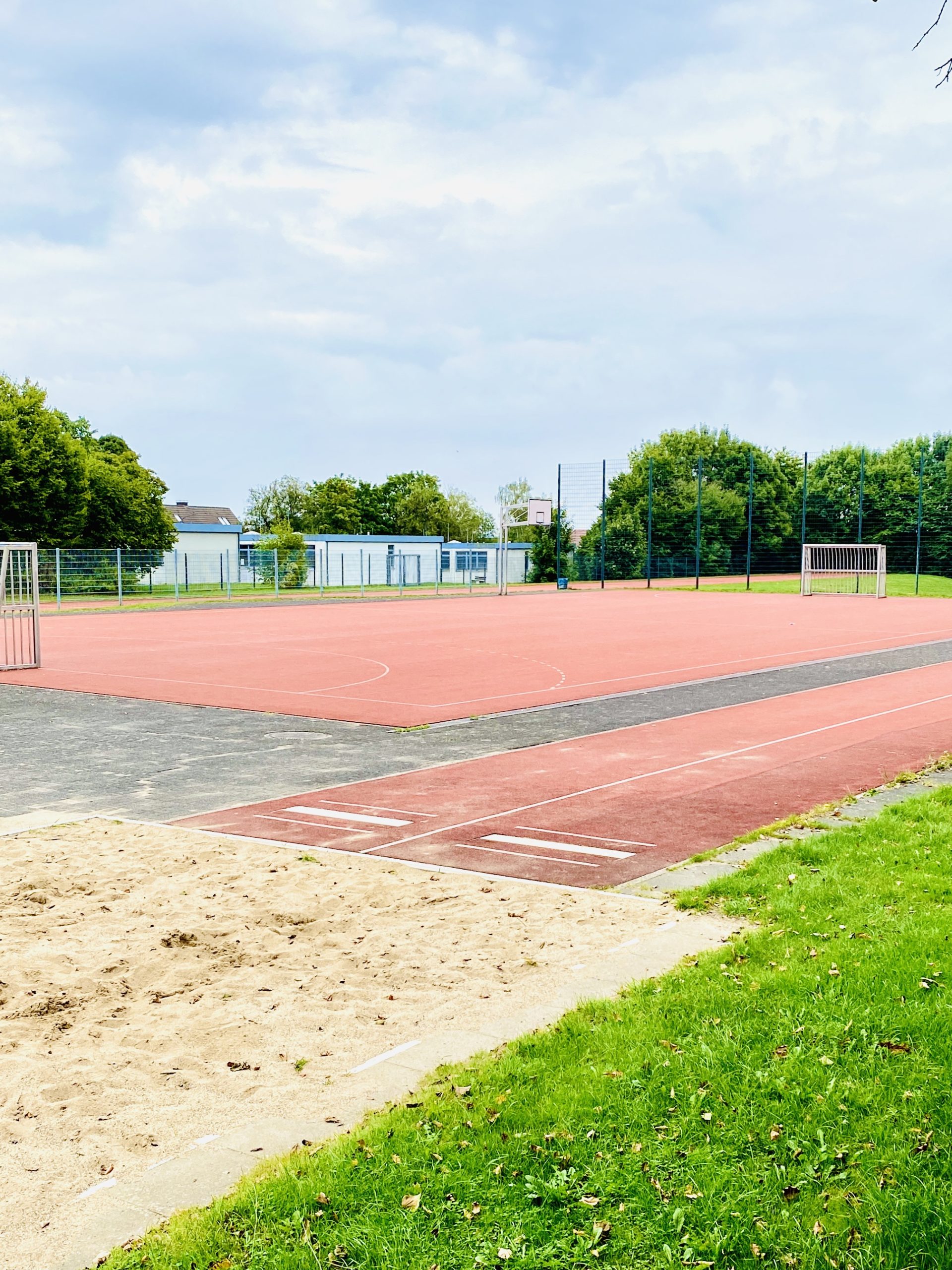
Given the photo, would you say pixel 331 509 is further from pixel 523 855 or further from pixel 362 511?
pixel 523 855

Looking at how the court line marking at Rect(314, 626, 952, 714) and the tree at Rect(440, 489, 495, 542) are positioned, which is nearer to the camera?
the court line marking at Rect(314, 626, 952, 714)

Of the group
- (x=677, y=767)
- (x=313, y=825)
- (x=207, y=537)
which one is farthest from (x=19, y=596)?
(x=207, y=537)

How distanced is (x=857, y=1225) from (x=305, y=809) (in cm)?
602

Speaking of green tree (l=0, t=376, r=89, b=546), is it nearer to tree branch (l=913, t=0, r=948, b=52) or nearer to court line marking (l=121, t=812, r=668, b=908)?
court line marking (l=121, t=812, r=668, b=908)

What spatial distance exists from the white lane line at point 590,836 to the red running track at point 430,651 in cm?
515

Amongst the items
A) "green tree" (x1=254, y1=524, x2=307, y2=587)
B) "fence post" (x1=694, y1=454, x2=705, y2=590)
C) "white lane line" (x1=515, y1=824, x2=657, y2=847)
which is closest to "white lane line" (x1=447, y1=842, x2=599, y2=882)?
"white lane line" (x1=515, y1=824, x2=657, y2=847)

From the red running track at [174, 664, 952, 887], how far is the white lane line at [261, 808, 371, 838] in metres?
0.02

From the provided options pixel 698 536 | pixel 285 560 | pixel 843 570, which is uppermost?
pixel 698 536

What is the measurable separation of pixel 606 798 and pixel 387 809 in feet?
5.61

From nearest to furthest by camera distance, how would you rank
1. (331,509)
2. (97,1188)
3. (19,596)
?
(97,1188)
(19,596)
(331,509)

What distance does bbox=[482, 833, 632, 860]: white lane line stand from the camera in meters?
7.34

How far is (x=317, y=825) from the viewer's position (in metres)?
8.16

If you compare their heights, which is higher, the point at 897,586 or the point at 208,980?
the point at 897,586

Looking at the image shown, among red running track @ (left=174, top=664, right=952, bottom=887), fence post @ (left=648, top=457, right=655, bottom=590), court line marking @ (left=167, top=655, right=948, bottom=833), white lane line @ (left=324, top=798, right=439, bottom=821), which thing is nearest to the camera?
red running track @ (left=174, top=664, right=952, bottom=887)
